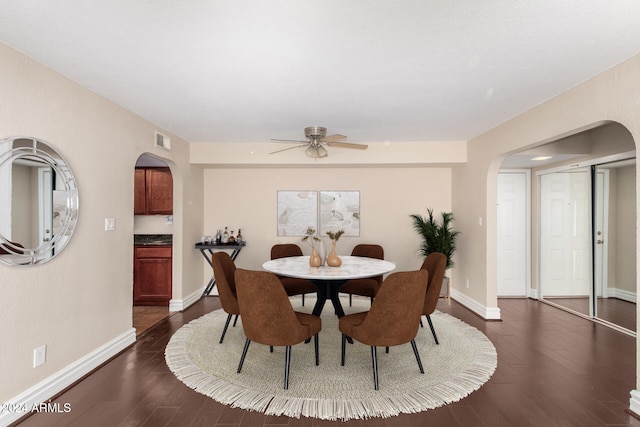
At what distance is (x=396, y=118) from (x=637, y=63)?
1.87 m

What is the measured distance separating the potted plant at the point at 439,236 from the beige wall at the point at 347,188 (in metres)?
0.32

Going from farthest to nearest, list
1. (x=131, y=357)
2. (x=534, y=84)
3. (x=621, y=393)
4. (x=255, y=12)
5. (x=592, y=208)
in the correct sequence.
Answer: (x=592, y=208) < (x=131, y=357) < (x=534, y=84) < (x=621, y=393) < (x=255, y=12)

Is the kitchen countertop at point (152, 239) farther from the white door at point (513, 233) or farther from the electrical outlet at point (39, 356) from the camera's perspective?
the white door at point (513, 233)

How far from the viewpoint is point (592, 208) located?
3957 mm

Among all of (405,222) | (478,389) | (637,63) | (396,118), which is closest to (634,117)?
(637,63)

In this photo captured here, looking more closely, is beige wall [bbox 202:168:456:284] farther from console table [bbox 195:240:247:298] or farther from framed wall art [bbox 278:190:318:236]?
console table [bbox 195:240:247:298]

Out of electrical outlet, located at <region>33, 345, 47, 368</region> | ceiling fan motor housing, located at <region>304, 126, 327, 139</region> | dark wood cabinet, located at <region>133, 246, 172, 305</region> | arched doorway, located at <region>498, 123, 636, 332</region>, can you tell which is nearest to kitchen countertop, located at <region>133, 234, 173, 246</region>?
dark wood cabinet, located at <region>133, 246, 172, 305</region>

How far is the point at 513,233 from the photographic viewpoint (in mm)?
4883

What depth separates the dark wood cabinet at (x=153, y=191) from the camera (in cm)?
457

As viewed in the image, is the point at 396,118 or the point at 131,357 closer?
the point at 131,357

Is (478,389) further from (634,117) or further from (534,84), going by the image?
(534,84)

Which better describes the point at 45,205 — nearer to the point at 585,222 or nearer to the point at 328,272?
the point at 328,272

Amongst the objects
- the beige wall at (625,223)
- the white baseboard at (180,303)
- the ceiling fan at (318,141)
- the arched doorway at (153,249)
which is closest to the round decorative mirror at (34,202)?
the ceiling fan at (318,141)

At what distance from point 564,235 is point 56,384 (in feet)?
20.4
